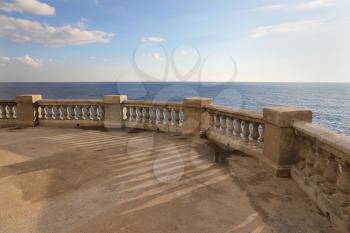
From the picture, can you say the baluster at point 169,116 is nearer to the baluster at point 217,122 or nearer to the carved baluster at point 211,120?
the carved baluster at point 211,120

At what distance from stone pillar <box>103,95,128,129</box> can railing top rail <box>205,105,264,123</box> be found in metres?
3.61

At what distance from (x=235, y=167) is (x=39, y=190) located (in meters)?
3.67

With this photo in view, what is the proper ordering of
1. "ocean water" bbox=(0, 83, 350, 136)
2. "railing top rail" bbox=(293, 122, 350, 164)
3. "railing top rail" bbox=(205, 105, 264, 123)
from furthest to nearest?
"ocean water" bbox=(0, 83, 350, 136)
"railing top rail" bbox=(205, 105, 264, 123)
"railing top rail" bbox=(293, 122, 350, 164)

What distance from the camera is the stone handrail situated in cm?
284

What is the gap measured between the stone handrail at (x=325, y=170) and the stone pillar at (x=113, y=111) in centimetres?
641

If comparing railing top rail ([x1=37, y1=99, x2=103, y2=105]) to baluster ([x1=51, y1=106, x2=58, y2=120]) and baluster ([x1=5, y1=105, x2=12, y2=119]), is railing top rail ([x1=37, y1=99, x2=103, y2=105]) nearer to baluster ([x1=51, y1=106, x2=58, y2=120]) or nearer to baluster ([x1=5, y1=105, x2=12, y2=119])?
baluster ([x1=51, y1=106, x2=58, y2=120])

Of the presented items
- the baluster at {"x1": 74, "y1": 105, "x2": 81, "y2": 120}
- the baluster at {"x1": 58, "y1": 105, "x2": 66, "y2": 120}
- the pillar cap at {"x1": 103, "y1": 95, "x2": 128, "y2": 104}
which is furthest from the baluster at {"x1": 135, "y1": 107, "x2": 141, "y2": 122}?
the baluster at {"x1": 58, "y1": 105, "x2": 66, "y2": 120}

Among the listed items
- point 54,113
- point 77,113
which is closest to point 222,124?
point 77,113

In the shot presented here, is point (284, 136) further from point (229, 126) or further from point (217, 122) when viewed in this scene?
point (217, 122)

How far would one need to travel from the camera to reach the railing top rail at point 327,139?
9.14 ft

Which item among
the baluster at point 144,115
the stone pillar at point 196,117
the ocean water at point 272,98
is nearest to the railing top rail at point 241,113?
the stone pillar at point 196,117

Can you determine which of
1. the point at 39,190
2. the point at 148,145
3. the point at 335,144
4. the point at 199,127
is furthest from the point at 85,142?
the point at 335,144

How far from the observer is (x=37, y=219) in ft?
9.82

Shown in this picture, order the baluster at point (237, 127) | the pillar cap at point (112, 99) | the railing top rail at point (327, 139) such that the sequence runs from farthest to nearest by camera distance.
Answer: the pillar cap at point (112, 99)
the baluster at point (237, 127)
the railing top rail at point (327, 139)
